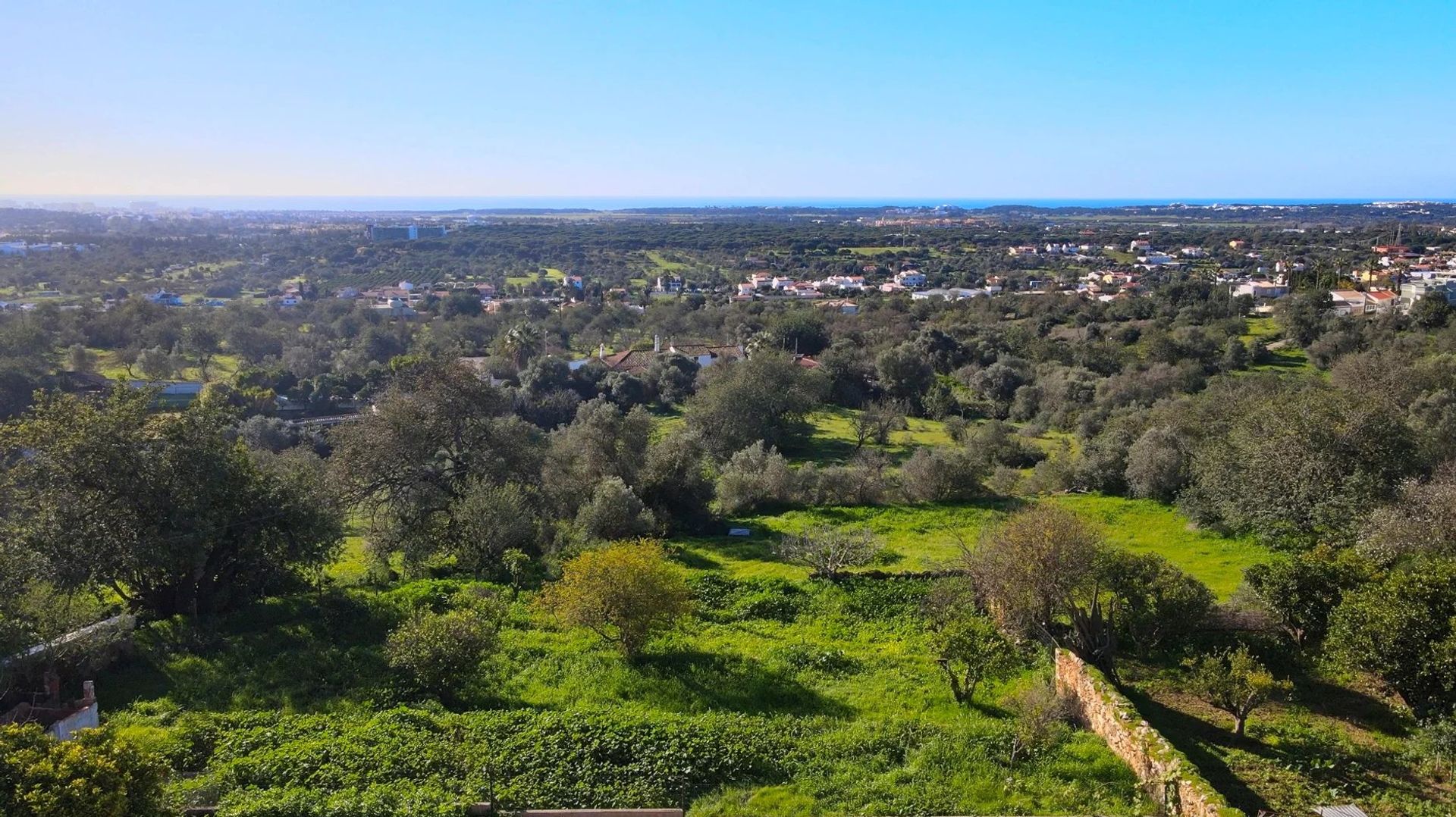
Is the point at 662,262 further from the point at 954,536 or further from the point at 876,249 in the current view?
the point at 954,536

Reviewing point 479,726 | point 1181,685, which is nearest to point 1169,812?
point 1181,685

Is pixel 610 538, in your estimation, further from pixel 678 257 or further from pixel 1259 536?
pixel 678 257

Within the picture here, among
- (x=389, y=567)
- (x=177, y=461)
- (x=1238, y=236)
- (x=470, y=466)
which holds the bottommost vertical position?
(x=389, y=567)

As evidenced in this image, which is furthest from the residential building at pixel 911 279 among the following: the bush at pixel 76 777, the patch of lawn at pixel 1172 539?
the bush at pixel 76 777

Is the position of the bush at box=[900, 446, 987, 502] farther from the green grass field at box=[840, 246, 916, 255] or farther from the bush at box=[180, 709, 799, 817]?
the green grass field at box=[840, 246, 916, 255]

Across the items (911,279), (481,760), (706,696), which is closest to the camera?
(481,760)

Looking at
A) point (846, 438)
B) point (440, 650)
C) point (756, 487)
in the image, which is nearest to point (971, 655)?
point (440, 650)
